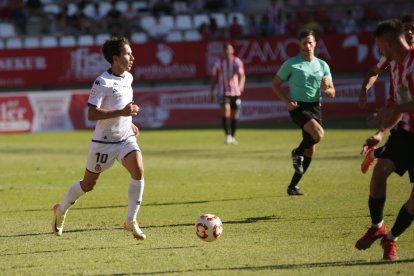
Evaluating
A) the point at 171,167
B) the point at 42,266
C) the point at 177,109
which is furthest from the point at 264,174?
the point at 177,109

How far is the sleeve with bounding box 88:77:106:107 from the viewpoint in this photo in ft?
33.4

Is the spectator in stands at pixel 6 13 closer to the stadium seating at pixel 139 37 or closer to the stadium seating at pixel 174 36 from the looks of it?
the stadium seating at pixel 139 37

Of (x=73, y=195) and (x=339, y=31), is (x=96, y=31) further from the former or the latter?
(x=73, y=195)

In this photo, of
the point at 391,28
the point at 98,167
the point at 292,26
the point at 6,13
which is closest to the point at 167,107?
the point at 292,26

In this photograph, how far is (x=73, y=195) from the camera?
10.7 m

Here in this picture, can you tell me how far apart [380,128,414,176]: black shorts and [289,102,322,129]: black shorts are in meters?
5.16

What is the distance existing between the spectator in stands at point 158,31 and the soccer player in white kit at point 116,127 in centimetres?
2441

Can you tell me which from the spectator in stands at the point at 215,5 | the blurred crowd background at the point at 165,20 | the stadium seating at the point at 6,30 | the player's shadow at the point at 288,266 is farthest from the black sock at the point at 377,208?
the spectator in stands at the point at 215,5

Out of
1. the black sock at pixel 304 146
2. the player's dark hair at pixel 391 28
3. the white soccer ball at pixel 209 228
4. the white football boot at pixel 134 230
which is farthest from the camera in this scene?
the black sock at pixel 304 146

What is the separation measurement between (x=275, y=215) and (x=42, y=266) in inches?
159

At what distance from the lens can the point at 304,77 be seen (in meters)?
14.0

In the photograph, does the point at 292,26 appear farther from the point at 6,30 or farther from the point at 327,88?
the point at 327,88

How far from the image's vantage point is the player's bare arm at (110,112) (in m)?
9.91

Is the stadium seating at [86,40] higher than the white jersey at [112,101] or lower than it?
lower
